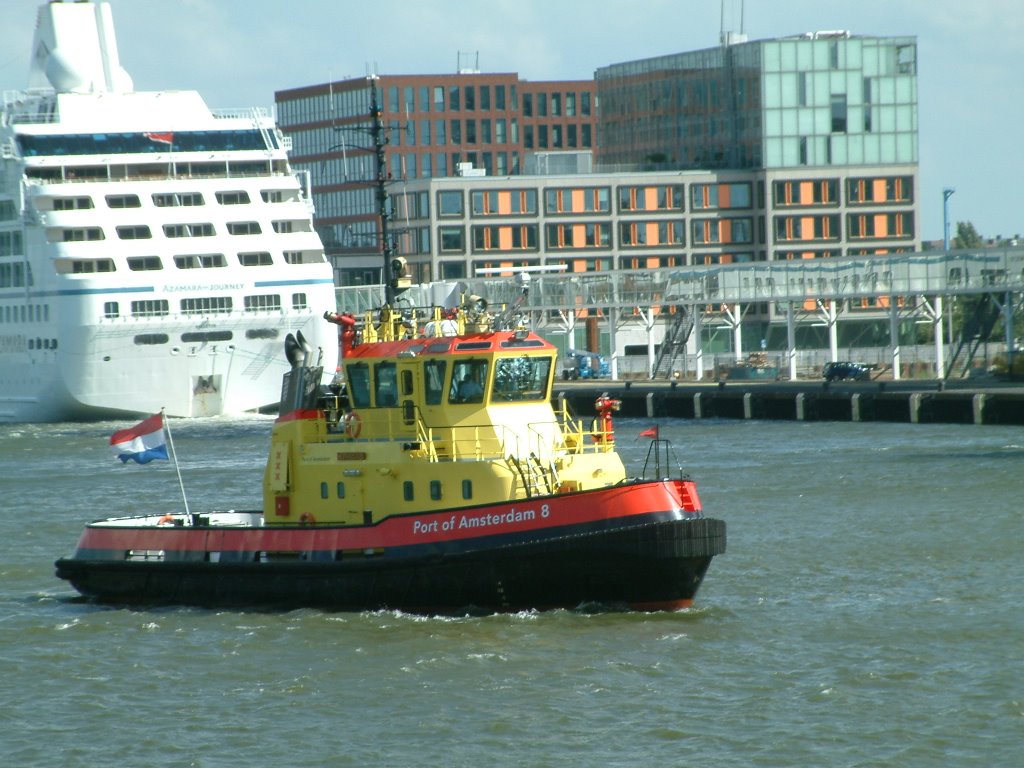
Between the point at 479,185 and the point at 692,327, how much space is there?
2850cm

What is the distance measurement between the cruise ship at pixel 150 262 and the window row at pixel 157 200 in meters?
0.05

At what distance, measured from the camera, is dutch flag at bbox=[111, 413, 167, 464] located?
25938 millimetres

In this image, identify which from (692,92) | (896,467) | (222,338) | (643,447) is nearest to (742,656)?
(896,467)

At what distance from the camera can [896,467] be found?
41.8 meters

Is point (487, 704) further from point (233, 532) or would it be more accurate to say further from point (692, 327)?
point (692, 327)

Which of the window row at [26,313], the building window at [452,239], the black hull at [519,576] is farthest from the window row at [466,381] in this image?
the building window at [452,239]

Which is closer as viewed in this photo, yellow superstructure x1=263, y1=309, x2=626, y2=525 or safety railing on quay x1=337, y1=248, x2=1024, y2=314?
yellow superstructure x1=263, y1=309, x2=626, y2=525

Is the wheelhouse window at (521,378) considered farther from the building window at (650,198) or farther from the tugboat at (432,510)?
the building window at (650,198)

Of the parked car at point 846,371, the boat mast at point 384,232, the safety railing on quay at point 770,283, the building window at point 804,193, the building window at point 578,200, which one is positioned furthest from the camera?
the building window at point 578,200

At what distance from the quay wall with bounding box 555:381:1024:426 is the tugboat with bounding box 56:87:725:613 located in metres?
28.7

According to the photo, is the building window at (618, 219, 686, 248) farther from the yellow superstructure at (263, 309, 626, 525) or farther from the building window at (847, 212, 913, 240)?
the yellow superstructure at (263, 309, 626, 525)

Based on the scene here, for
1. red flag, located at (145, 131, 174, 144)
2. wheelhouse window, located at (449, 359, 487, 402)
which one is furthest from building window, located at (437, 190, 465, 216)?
wheelhouse window, located at (449, 359, 487, 402)

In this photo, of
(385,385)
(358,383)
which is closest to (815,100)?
(358,383)

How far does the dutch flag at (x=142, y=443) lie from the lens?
85.1 feet
